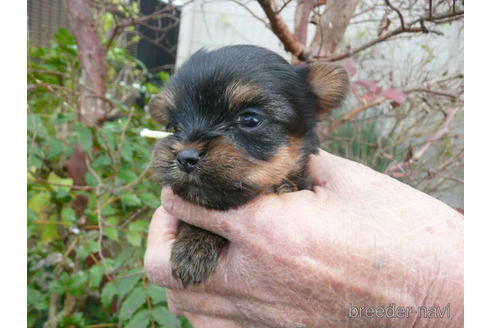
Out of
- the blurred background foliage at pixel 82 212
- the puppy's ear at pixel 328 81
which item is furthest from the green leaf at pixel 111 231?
the puppy's ear at pixel 328 81

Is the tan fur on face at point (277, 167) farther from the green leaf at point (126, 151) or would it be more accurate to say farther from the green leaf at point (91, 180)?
the green leaf at point (91, 180)

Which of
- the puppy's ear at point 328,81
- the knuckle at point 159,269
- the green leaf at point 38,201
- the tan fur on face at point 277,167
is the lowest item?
the green leaf at point 38,201

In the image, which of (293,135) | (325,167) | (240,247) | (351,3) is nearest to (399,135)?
(351,3)

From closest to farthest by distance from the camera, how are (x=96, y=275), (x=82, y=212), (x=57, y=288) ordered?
(x=96, y=275) → (x=57, y=288) → (x=82, y=212)

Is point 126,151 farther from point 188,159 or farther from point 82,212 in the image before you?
point 188,159

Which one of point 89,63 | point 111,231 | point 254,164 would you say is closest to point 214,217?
point 254,164

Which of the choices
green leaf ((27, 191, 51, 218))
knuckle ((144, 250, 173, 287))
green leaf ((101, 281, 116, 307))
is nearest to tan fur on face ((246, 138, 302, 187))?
knuckle ((144, 250, 173, 287))
